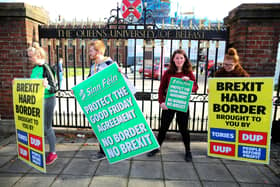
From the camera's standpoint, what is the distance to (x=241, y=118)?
8.85 feet

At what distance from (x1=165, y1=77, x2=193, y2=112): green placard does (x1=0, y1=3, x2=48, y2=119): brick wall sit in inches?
122

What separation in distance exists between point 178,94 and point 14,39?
11.7 ft

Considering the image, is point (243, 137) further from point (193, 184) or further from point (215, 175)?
point (193, 184)

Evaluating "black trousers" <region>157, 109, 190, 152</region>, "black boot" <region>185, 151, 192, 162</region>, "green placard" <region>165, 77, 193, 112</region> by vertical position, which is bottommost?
"black boot" <region>185, 151, 192, 162</region>

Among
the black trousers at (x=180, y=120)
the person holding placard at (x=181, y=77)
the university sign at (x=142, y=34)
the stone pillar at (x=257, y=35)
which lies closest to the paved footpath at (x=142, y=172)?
the person holding placard at (x=181, y=77)

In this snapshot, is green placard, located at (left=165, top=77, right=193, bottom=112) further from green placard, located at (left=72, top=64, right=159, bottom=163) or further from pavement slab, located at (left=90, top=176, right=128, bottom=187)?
pavement slab, located at (left=90, top=176, right=128, bottom=187)

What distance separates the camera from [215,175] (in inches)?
113

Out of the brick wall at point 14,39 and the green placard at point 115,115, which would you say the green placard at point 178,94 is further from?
the brick wall at point 14,39

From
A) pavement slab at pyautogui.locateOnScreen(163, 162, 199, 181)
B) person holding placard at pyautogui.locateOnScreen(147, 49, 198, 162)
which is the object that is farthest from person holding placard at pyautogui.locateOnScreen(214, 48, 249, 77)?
pavement slab at pyautogui.locateOnScreen(163, 162, 199, 181)

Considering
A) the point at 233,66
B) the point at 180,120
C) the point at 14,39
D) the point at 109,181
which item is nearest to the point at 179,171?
the point at 180,120

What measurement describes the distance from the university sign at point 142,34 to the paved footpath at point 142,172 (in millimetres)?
2277

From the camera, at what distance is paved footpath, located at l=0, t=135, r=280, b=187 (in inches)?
105

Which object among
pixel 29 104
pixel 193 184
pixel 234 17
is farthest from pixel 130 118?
pixel 234 17

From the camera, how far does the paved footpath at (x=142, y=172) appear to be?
2.68 metres
